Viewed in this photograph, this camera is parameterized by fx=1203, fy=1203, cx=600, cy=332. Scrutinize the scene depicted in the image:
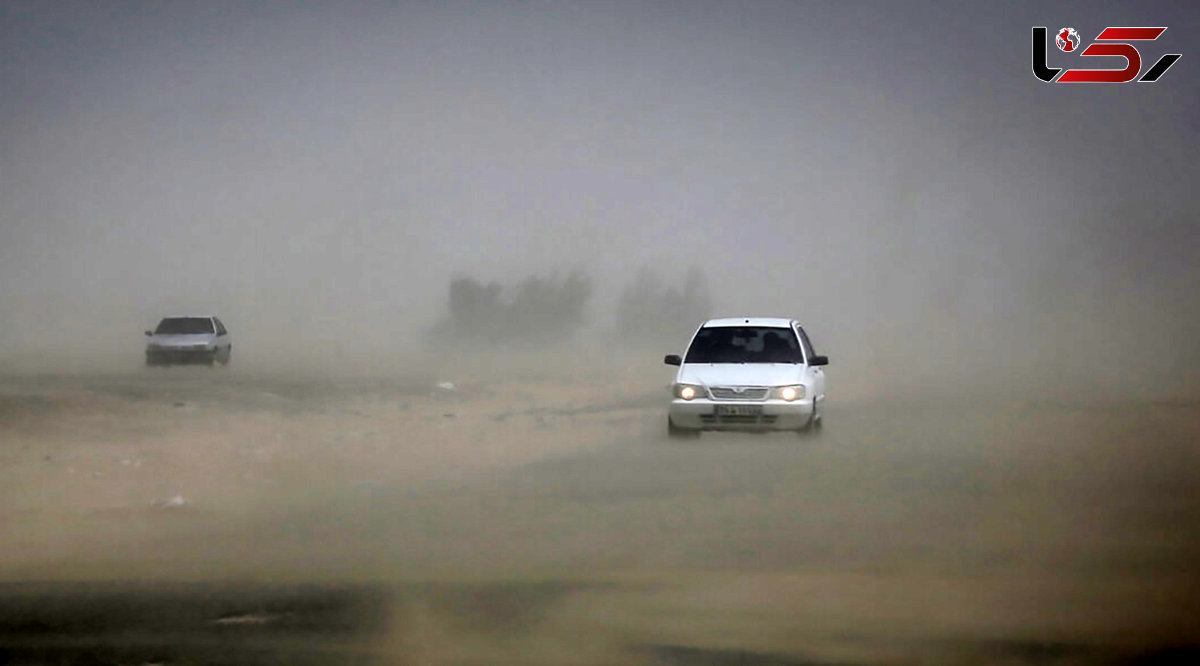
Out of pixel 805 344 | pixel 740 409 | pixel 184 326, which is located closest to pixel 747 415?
pixel 740 409

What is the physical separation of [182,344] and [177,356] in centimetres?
41

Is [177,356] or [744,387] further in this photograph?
[177,356]

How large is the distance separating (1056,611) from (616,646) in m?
3.52

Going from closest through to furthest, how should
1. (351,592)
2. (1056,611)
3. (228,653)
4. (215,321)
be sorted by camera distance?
(228,653) → (1056,611) → (351,592) → (215,321)

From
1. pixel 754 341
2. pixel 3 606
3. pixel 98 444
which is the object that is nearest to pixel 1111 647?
pixel 3 606

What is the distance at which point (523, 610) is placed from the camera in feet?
31.5

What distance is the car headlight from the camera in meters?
17.1

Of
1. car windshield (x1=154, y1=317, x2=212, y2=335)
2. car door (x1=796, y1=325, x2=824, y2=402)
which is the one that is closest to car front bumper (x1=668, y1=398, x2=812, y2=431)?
car door (x1=796, y1=325, x2=824, y2=402)

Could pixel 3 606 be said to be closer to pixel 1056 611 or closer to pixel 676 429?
pixel 1056 611

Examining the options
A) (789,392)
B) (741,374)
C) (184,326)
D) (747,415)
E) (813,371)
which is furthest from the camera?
(184,326)

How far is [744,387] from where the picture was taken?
1706 centimetres

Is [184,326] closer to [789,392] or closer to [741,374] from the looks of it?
[741,374]

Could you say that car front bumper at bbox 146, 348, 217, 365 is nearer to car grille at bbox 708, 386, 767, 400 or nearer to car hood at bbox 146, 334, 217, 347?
car hood at bbox 146, 334, 217, 347

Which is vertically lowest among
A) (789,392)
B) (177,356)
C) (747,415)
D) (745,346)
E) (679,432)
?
(679,432)
